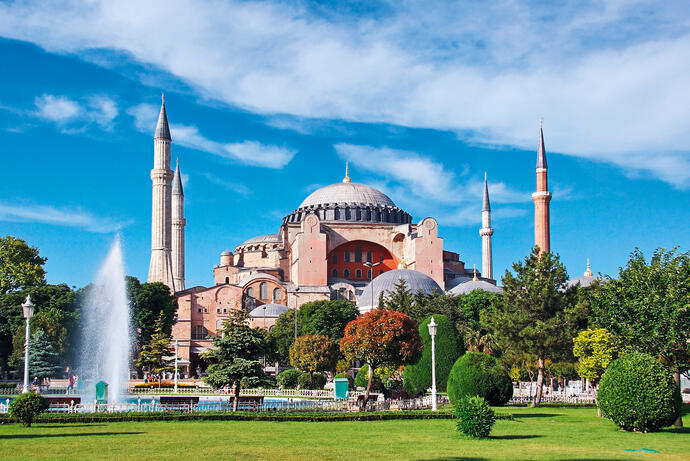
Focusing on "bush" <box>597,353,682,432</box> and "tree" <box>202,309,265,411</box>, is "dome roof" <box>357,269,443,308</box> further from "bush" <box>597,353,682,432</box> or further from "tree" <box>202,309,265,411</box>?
"bush" <box>597,353,682,432</box>

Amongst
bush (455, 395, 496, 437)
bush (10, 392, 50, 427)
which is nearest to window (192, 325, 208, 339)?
bush (10, 392, 50, 427)

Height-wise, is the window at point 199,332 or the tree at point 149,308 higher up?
the tree at point 149,308

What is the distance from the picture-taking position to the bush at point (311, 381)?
3766cm

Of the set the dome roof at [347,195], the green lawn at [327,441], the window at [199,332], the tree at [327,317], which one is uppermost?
the dome roof at [347,195]

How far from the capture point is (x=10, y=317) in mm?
42469

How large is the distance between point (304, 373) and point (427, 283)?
2125 cm

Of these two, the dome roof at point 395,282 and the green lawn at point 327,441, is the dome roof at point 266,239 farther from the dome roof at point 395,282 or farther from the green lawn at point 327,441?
the green lawn at point 327,441

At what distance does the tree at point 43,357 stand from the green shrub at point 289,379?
1052cm

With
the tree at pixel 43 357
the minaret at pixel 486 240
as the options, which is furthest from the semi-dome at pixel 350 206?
the tree at pixel 43 357

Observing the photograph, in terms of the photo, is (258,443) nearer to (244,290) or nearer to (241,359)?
(241,359)

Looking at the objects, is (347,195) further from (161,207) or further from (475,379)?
(475,379)

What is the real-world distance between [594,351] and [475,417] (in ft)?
34.5

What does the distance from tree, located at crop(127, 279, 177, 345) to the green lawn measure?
31.9 meters

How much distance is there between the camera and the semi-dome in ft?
227
